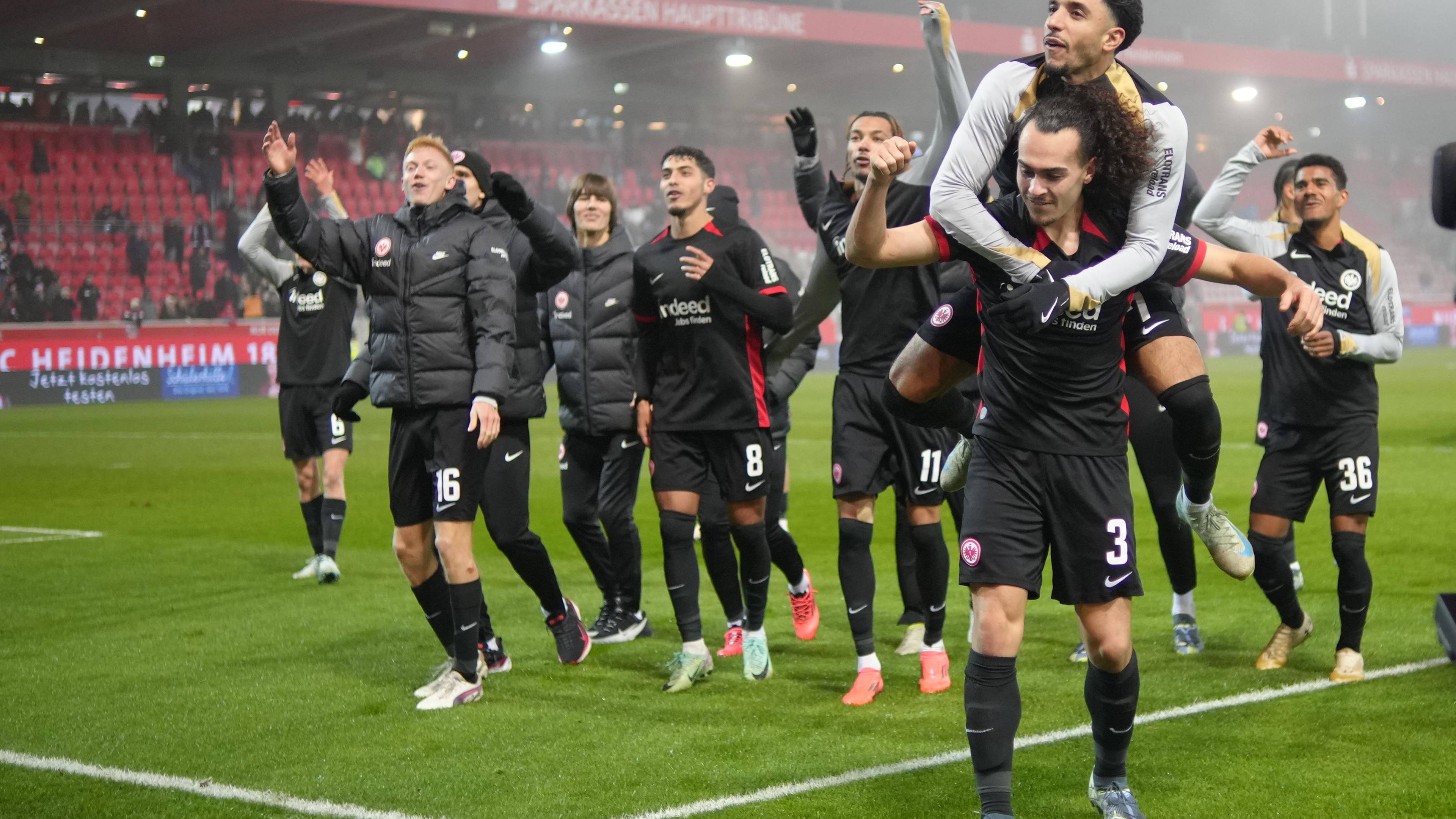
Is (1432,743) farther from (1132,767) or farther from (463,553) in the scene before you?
(463,553)

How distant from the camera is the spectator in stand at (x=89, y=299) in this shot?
26.4m

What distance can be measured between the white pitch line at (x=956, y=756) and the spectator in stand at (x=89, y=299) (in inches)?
978

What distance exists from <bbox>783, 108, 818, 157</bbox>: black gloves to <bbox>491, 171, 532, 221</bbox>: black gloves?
3.43 ft

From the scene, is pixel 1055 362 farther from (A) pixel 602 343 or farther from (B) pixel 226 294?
(B) pixel 226 294

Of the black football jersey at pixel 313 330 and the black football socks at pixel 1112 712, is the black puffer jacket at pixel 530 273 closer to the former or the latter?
the black football socks at pixel 1112 712

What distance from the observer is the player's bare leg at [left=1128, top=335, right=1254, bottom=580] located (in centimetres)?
408

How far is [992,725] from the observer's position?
351 cm

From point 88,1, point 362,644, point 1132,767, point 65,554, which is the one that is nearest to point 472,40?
point 88,1

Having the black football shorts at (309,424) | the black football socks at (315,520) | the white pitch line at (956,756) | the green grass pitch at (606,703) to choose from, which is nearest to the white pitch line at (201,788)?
the green grass pitch at (606,703)

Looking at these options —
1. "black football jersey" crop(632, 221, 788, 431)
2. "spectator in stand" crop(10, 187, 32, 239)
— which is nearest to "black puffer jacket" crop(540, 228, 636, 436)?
"black football jersey" crop(632, 221, 788, 431)

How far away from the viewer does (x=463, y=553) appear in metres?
5.44

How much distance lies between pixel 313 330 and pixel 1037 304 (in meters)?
6.77

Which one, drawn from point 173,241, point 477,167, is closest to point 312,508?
point 477,167

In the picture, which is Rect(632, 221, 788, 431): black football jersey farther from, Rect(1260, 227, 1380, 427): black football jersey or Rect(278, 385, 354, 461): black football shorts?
Rect(278, 385, 354, 461): black football shorts
